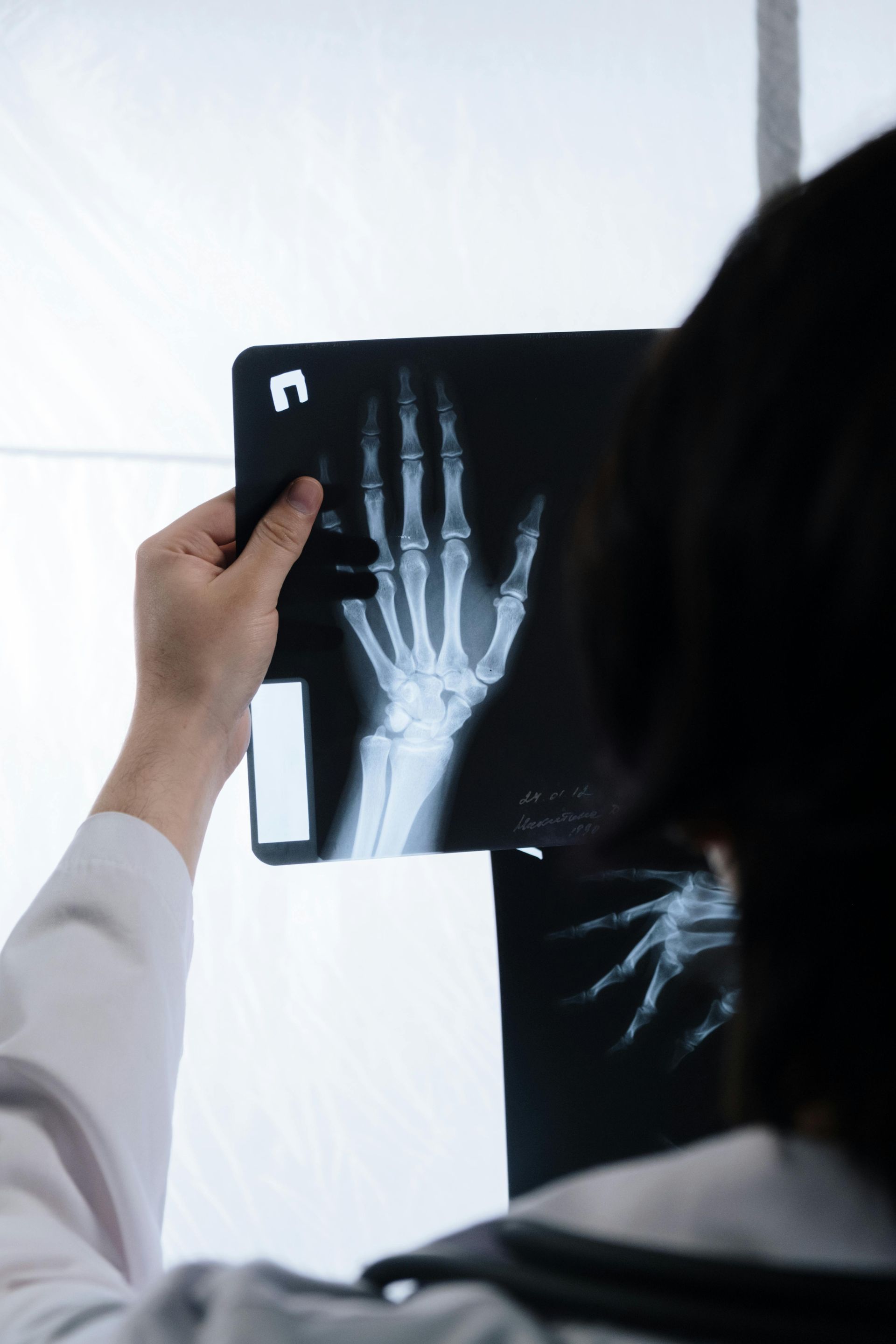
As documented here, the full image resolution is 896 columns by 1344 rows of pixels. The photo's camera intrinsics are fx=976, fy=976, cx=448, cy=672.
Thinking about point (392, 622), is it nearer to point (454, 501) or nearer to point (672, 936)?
point (454, 501)

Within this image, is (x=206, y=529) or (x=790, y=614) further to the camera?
(x=206, y=529)

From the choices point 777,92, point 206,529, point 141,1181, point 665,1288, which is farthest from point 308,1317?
point 777,92

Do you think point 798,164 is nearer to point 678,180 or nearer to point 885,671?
point 678,180

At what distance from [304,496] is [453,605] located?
12cm

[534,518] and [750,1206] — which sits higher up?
[534,518]

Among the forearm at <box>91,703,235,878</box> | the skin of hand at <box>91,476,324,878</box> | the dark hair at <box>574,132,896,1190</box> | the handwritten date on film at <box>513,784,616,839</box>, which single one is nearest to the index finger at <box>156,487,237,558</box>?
the skin of hand at <box>91,476,324,878</box>

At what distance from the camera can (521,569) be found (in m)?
0.62

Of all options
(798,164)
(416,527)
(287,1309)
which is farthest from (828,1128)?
(798,164)

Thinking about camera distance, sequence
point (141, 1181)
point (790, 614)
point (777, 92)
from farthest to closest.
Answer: point (777, 92) → point (141, 1181) → point (790, 614)

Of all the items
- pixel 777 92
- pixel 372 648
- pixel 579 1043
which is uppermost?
pixel 777 92

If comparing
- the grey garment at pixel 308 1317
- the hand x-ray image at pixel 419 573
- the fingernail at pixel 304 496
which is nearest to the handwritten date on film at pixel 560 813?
the hand x-ray image at pixel 419 573

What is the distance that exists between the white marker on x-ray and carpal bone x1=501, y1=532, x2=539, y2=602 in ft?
0.52

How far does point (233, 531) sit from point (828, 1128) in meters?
0.50

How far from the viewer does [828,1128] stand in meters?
0.24
